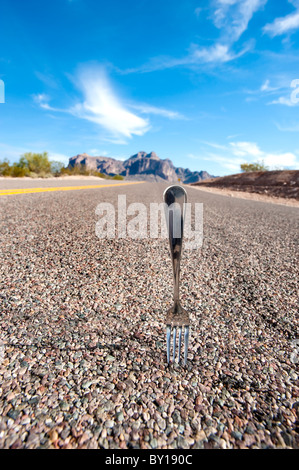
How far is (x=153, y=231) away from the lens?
16.4 feet

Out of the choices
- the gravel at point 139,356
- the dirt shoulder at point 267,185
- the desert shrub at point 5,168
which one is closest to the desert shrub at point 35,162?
the desert shrub at point 5,168

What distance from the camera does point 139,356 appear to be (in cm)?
149

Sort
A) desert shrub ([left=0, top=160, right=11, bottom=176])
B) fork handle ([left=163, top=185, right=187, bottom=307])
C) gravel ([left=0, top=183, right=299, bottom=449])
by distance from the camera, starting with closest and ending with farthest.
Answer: gravel ([left=0, top=183, right=299, bottom=449]) → fork handle ([left=163, top=185, right=187, bottom=307]) → desert shrub ([left=0, top=160, right=11, bottom=176])

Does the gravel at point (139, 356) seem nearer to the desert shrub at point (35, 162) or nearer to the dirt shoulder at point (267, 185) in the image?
the dirt shoulder at point (267, 185)

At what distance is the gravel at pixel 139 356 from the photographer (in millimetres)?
1050

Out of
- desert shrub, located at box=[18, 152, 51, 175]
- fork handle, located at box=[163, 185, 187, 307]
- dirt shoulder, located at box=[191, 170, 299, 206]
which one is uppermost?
desert shrub, located at box=[18, 152, 51, 175]

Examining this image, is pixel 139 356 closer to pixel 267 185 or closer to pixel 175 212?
pixel 175 212

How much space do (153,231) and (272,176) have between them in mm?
46335

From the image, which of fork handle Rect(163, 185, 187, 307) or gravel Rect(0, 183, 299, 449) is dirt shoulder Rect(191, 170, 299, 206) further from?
fork handle Rect(163, 185, 187, 307)

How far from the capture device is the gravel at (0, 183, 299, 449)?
105 cm

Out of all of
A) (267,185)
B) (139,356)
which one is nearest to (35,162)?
(267,185)

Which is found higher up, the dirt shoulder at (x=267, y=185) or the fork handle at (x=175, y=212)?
the dirt shoulder at (x=267, y=185)

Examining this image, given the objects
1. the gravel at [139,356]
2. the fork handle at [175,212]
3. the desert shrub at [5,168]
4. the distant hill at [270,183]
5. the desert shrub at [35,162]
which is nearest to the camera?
the gravel at [139,356]

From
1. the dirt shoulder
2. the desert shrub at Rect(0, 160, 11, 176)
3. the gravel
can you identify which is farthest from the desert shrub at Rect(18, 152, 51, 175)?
the gravel
